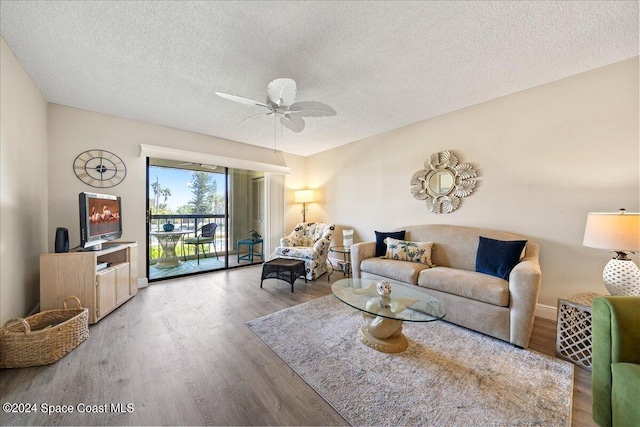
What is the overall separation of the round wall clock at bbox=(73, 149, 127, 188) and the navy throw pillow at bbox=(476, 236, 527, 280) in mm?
4839

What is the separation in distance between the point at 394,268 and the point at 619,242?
1789 millimetres

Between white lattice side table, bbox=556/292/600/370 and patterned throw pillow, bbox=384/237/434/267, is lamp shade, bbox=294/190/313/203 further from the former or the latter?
white lattice side table, bbox=556/292/600/370

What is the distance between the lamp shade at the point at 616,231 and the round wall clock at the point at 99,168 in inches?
210

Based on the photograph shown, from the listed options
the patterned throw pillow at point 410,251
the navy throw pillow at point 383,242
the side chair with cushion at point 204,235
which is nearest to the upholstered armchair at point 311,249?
the navy throw pillow at point 383,242

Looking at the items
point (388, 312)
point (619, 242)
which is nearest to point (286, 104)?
point (388, 312)

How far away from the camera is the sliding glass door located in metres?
4.13

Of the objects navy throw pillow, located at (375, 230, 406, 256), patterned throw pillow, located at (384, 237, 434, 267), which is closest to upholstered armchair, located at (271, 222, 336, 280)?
navy throw pillow, located at (375, 230, 406, 256)

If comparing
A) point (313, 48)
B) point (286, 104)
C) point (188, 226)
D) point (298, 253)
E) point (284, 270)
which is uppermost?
point (313, 48)

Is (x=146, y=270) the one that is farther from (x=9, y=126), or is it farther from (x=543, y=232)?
(x=543, y=232)

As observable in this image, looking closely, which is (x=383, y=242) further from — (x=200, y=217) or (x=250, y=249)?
(x=200, y=217)

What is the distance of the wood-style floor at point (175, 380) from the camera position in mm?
1312

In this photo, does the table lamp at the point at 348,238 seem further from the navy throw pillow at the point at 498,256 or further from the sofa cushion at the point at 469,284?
the navy throw pillow at the point at 498,256

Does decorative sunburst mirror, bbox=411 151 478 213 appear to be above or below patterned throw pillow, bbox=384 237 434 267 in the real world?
above

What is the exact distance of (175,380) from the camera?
1584 mm
